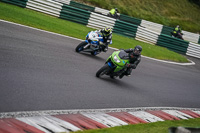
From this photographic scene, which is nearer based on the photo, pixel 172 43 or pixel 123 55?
pixel 123 55

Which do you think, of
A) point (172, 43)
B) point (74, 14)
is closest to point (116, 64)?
point (74, 14)

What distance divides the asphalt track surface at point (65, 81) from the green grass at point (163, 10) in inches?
704

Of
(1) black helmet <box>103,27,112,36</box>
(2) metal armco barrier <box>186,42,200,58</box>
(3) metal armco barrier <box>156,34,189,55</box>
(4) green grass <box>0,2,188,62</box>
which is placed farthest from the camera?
(2) metal armco barrier <box>186,42,200,58</box>

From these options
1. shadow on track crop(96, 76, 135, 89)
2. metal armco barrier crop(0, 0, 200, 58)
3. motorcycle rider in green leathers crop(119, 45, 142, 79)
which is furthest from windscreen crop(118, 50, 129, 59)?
metal armco barrier crop(0, 0, 200, 58)

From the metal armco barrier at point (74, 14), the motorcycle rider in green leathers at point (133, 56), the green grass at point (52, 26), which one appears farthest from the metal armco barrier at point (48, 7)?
the motorcycle rider in green leathers at point (133, 56)

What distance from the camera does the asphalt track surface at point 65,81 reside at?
6.70 meters

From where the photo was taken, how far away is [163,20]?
3647 centimetres

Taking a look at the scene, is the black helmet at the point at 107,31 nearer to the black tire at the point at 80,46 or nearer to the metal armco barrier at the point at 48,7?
the black tire at the point at 80,46

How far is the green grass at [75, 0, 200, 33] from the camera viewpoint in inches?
1323

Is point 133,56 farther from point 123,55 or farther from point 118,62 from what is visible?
point 118,62

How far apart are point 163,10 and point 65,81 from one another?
33.5 m

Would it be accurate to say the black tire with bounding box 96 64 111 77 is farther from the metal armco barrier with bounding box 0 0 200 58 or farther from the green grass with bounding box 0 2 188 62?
the metal armco barrier with bounding box 0 0 200 58

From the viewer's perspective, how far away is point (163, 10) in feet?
131

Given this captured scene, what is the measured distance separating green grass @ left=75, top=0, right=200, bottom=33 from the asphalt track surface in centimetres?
1787
